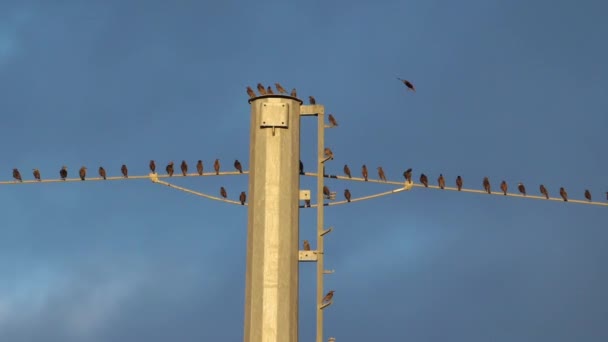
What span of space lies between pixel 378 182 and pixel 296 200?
16.5ft

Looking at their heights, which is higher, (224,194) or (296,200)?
(224,194)

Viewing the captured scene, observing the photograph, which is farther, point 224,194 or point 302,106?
point 224,194

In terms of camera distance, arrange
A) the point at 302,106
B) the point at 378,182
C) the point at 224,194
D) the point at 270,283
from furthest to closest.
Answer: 1. the point at 224,194
2. the point at 378,182
3. the point at 302,106
4. the point at 270,283

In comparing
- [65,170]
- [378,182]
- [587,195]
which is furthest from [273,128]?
[587,195]

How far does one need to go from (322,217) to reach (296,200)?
1.04 meters

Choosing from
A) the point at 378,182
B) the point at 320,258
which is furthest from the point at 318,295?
the point at 378,182

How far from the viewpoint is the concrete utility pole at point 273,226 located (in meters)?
25.1

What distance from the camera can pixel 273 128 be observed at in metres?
25.6

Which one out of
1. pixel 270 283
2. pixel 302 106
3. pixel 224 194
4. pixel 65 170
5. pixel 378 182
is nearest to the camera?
pixel 270 283

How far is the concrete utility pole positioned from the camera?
2508 cm

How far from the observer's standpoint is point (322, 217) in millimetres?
26484

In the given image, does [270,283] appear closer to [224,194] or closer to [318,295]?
[318,295]

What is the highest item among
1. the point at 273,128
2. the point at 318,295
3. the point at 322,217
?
the point at 273,128

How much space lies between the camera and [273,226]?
25.4m
